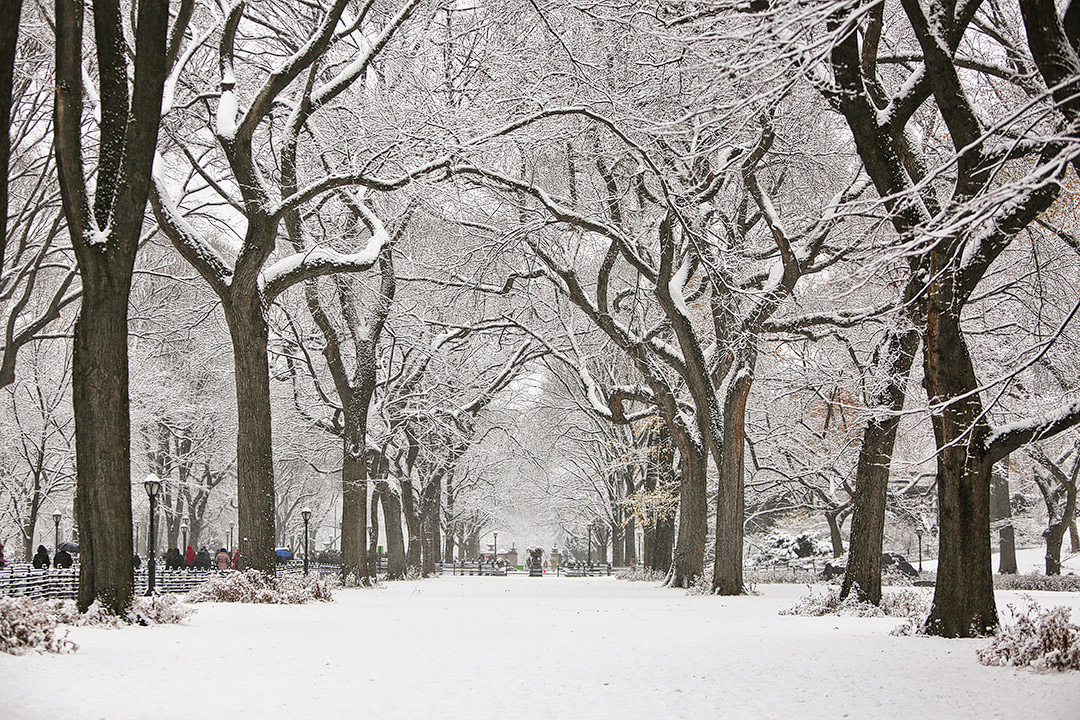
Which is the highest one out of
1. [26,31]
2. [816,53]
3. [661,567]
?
[26,31]

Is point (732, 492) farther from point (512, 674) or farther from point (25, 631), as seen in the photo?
point (25, 631)

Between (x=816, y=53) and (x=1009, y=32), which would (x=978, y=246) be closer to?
(x=816, y=53)

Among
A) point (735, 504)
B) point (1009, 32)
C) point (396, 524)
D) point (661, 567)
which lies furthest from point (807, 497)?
point (1009, 32)

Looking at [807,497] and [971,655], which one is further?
[807,497]

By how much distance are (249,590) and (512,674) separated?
8948 mm

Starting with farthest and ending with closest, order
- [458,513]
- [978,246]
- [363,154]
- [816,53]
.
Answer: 1. [458,513]
2. [363,154]
3. [978,246]
4. [816,53]

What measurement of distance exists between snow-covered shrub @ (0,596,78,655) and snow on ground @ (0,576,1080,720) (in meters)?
0.16

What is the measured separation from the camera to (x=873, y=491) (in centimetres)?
1611

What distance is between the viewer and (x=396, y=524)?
35.8 meters

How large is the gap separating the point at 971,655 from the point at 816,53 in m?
5.79

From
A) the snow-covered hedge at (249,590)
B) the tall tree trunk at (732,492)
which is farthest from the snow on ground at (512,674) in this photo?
the tall tree trunk at (732,492)

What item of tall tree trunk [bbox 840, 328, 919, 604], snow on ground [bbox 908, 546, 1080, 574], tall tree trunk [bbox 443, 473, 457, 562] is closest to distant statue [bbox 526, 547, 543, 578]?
tall tree trunk [bbox 443, 473, 457, 562]

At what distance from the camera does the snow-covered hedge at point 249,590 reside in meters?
16.6

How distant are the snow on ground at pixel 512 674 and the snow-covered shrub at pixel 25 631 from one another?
0.16m
